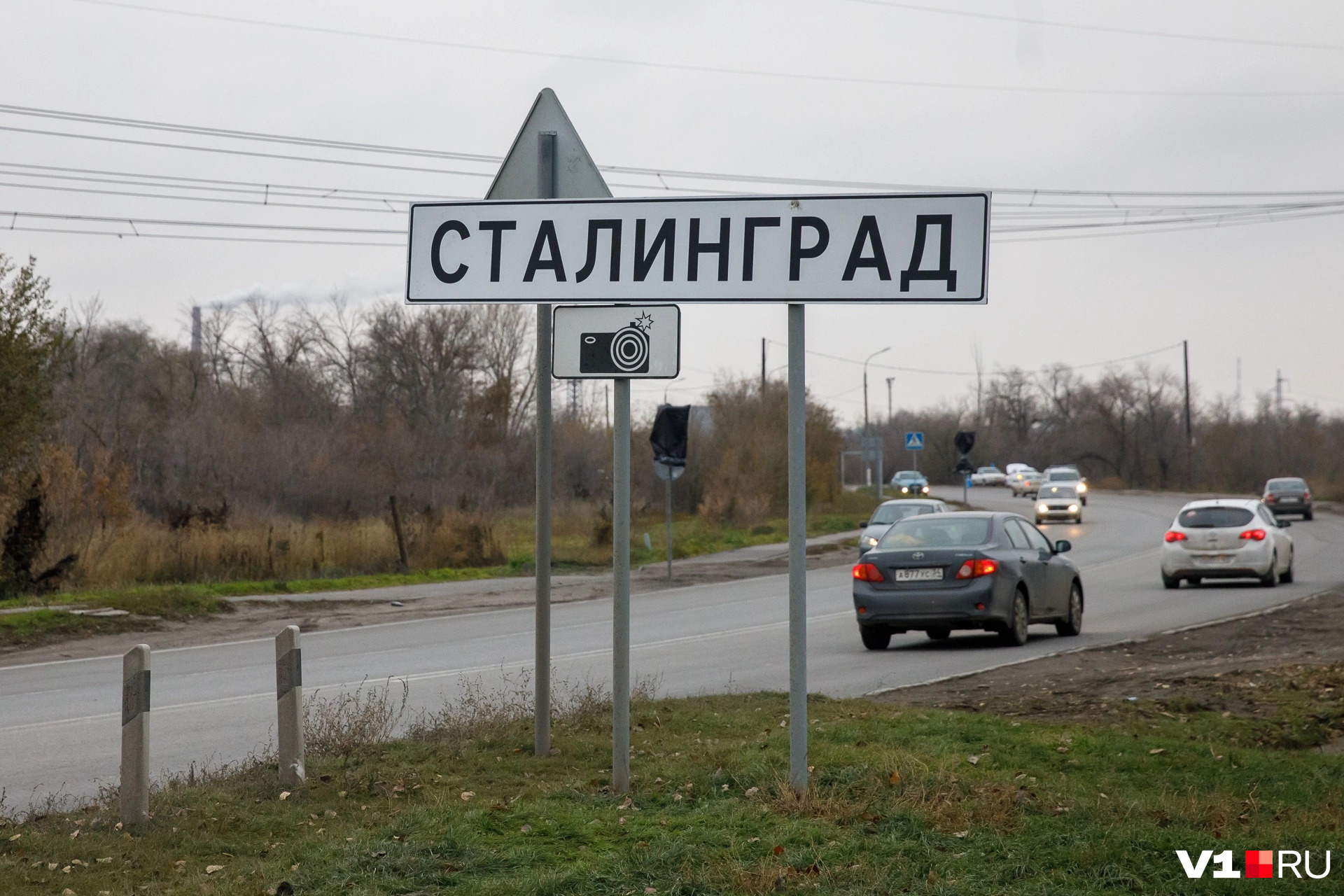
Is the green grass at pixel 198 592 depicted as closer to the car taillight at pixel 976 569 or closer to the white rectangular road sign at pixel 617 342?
the car taillight at pixel 976 569

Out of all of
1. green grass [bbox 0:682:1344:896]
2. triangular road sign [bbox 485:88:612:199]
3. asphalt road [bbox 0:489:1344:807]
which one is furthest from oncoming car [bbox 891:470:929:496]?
triangular road sign [bbox 485:88:612:199]

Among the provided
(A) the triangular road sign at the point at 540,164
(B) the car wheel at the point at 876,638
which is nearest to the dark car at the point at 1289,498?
(B) the car wheel at the point at 876,638

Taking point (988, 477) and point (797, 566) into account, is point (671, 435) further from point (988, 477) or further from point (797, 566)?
point (988, 477)

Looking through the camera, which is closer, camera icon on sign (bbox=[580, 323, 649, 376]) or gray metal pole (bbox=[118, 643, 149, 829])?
gray metal pole (bbox=[118, 643, 149, 829])

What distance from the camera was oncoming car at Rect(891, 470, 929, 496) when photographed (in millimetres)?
64125

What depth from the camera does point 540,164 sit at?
22.6ft

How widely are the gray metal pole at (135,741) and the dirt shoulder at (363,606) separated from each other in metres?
10.3

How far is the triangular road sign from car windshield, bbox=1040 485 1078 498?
4558cm

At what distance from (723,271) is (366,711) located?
3793 millimetres

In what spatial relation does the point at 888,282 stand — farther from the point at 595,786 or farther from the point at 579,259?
the point at 595,786

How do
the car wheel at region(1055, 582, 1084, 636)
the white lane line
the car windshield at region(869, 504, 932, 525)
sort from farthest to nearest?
the car windshield at region(869, 504, 932, 525)
the car wheel at region(1055, 582, 1084, 636)
the white lane line

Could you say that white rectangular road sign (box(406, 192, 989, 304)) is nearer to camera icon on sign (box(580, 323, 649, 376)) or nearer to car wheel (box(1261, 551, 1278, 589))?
camera icon on sign (box(580, 323, 649, 376))

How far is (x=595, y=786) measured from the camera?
662 cm

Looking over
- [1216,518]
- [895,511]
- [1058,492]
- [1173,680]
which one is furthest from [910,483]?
[1173,680]
